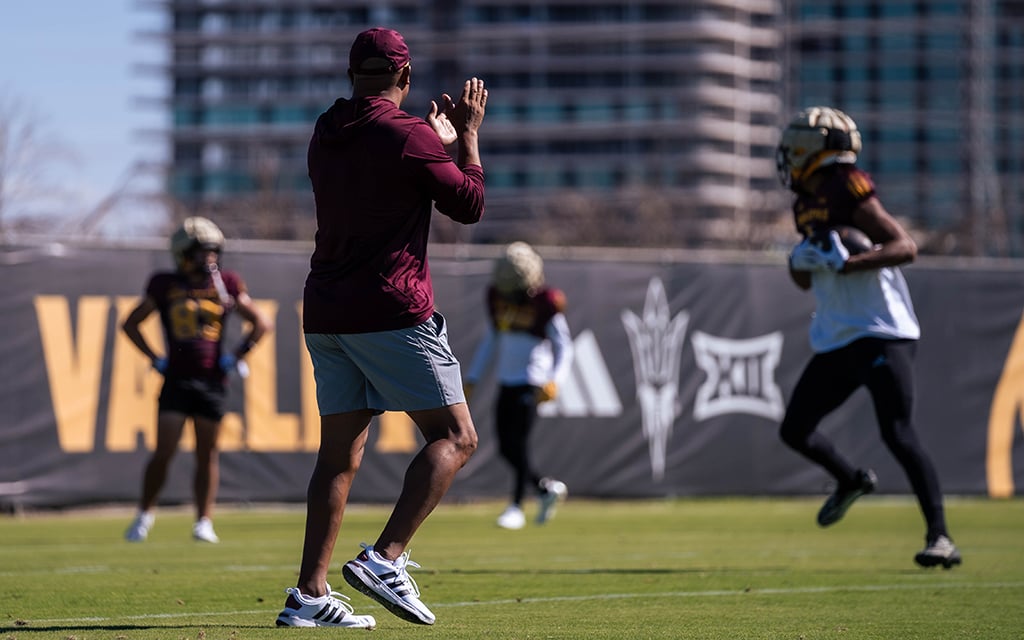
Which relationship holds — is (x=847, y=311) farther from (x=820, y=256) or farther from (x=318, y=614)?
(x=318, y=614)

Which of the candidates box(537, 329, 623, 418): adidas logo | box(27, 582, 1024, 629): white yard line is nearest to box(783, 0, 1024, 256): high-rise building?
box(537, 329, 623, 418): adidas logo

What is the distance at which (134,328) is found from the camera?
12.6 m

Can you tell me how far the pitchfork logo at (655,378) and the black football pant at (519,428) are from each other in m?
3.37

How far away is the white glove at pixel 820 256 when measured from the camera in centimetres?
908

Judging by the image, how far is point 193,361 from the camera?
12211mm

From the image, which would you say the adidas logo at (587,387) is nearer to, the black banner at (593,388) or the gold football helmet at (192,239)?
the black banner at (593,388)

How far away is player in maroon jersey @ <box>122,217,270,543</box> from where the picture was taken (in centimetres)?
1218

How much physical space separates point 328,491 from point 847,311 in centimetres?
387

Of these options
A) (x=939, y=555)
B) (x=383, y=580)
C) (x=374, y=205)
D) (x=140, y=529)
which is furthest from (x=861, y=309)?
(x=140, y=529)

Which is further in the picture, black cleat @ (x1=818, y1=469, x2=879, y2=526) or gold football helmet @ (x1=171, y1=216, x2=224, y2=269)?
gold football helmet @ (x1=171, y1=216, x2=224, y2=269)

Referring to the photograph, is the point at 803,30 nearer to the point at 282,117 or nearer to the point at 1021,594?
the point at 282,117

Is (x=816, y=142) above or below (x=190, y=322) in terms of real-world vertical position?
above

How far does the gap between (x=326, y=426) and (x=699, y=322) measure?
38.3 ft

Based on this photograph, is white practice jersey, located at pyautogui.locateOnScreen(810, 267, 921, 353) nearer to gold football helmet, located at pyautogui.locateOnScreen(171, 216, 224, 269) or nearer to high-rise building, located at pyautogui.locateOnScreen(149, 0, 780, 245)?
gold football helmet, located at pyautogui.locateOnScreen(171, 216, 224, 269)
